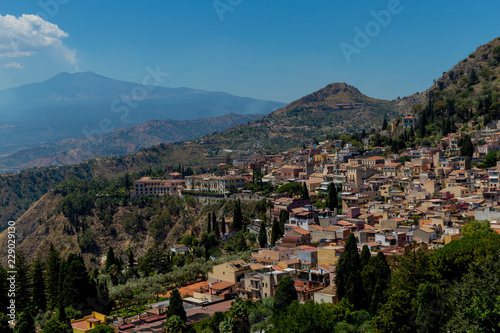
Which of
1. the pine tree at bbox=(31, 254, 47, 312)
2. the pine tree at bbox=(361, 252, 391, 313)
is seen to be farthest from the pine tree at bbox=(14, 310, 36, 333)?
the pine tree at bbox=(361, 252, 391, 313)

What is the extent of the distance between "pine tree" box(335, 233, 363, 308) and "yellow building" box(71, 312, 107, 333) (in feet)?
39.4

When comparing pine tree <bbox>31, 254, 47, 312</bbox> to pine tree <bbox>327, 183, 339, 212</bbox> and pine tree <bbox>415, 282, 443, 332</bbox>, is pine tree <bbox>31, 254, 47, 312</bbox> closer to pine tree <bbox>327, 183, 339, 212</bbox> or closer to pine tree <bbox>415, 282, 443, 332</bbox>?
pine tree <bbox>327, 183, 339, 212</bbox>

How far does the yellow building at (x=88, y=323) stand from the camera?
2555cm

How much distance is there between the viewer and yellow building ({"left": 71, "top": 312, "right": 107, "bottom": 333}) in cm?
2555

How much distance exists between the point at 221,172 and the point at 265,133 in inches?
2795

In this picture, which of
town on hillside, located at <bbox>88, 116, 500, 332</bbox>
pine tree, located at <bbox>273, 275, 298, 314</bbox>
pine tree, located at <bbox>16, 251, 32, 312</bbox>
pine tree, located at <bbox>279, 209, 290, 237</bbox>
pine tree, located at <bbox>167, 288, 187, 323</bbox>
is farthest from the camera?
pine tree, located at <bbox>279, 209, 290, 237</bbox>

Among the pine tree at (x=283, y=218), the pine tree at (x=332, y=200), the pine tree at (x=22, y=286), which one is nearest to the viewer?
the pine tree at (x=22, y=286)

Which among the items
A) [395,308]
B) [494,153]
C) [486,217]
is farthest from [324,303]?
[494,153]

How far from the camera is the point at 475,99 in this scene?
64.7 meters

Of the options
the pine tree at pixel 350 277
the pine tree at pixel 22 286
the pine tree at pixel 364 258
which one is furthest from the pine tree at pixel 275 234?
the pine tree at pixel 22 286

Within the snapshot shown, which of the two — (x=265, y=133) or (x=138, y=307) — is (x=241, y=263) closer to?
(x=138, y=307)

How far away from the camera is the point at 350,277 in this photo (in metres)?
23.8

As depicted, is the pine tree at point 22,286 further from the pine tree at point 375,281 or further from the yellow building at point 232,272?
the pine tree at point 375,281

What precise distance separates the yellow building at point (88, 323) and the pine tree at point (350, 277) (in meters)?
12.0
